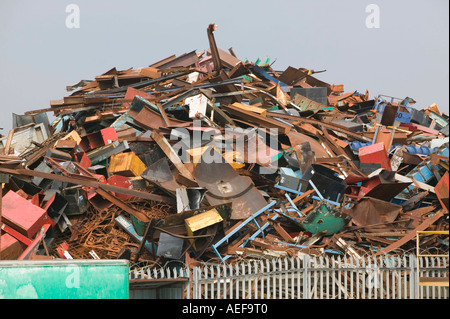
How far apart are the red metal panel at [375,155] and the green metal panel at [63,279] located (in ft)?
24.0

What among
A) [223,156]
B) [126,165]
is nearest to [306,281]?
[223,156]

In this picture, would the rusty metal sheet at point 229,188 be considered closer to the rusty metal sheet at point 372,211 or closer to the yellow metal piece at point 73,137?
the rusty metal sheet at point 372,211

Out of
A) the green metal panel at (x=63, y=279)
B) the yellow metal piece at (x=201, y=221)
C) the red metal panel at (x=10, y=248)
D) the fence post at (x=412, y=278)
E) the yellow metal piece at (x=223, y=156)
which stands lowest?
the fence post at (x=412, y=278)

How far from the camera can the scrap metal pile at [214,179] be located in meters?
9.73

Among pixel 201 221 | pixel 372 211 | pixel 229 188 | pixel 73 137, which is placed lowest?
pixel 372 211

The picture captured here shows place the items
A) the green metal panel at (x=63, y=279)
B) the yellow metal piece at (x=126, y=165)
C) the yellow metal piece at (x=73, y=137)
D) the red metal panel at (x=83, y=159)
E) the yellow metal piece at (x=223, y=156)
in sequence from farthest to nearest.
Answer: the yellow metal piece at (x=73, y=137), the red metal panel at (x=83, y=159), the yellow metal piece at (x=126, y=165), the yellow metal piece at (x=223, y=156), the green metal panel at (x=63, y=279)

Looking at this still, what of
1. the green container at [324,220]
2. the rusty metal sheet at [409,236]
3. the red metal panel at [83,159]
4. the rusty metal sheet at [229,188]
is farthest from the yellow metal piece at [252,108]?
the rusty metal sheet at [409,236]

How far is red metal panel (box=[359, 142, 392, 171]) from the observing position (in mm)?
12398

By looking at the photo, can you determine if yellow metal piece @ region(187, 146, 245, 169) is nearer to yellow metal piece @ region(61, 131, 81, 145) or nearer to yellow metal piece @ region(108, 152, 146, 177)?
yellow metal piece @ region(108, 152, 146, 177)

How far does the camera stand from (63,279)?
6.71 meters

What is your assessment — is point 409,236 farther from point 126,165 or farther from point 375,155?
point 126,165

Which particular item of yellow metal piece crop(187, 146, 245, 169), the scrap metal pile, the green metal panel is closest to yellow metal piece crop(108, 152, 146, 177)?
the scrap metal pile

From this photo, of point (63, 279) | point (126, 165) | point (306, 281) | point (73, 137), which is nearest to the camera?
point (63, 279)

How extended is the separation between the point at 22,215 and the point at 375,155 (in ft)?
24.5
